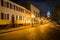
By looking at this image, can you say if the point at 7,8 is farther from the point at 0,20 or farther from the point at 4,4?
the point at 0,20

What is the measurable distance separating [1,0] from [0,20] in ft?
17.8

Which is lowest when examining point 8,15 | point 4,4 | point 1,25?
point 1,25

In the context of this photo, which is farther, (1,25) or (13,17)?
(13,17)

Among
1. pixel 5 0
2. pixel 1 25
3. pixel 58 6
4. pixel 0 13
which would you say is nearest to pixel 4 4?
pixel 5 0

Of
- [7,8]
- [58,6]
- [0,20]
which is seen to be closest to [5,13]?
[7,8]

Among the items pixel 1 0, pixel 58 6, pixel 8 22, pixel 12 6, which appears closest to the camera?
pixel 1 0

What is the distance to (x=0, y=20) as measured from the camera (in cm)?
3212

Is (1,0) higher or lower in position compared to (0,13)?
higher

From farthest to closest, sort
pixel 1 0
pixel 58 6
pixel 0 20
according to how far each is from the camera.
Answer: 1. pixel 58 6
2. pixel 1 0
3. pixel 0 20

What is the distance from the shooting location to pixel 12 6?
4294 cm

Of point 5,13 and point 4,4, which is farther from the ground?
point 4,4

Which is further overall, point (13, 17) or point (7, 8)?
point (13, 17)

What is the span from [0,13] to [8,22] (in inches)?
180

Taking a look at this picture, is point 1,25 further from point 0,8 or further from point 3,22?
point 0,8
